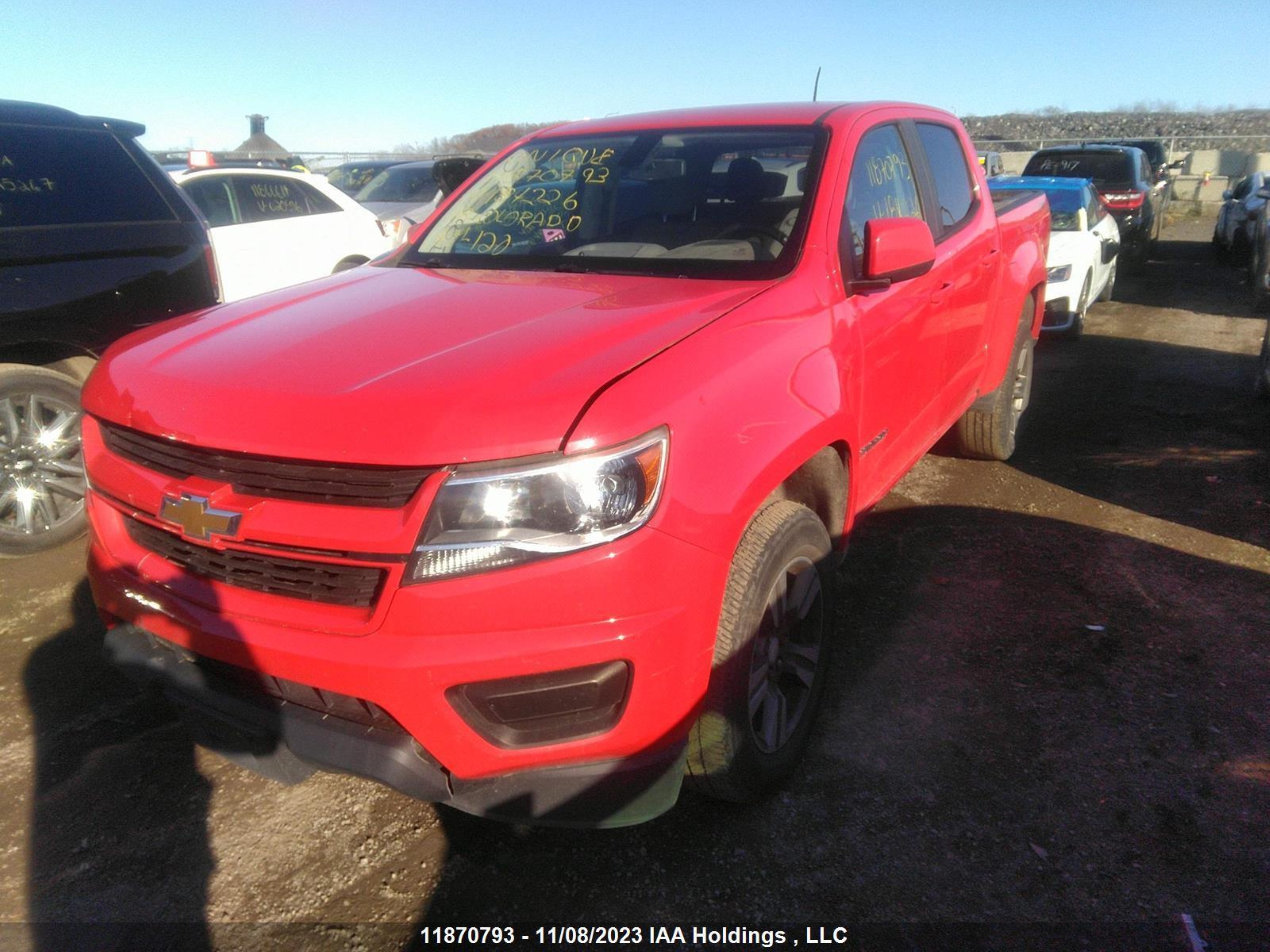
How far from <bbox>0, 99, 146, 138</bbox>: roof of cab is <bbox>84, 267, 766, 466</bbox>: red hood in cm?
222

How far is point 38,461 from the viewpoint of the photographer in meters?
4.20

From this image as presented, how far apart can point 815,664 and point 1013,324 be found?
2.91 metres

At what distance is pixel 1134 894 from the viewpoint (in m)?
2.31

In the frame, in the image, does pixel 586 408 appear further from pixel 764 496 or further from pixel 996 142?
pixel 996 142

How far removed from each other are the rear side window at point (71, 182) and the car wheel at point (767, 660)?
11.7ft

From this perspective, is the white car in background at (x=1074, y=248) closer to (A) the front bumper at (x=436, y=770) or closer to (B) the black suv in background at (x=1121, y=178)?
(B) the black suv in background at (x=1121, y=178)

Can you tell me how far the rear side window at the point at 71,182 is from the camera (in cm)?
411

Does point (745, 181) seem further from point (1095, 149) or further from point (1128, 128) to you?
point (1128, 128)

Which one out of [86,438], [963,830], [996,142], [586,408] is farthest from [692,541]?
[996,142]

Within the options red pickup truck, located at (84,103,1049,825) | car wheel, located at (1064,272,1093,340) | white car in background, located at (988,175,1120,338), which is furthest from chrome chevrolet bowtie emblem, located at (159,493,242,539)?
car wheel, located at (1064,272,1093,340)

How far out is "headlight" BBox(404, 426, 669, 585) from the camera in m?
1.90

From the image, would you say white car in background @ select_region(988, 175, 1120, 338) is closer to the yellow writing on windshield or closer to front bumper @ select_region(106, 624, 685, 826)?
the yellow writing on windshield

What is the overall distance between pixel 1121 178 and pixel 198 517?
44.8ft

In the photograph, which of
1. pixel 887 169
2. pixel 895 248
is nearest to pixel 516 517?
pixel 895 248
